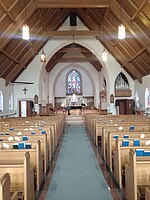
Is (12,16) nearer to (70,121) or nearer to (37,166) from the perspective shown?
(37,166)

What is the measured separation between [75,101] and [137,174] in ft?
84.5

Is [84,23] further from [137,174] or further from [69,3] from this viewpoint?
[137,174]

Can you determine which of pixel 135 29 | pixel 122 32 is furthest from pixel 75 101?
pixel 122 32

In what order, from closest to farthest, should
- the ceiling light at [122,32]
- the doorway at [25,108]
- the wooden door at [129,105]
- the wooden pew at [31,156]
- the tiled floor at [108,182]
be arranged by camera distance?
the wooden pew at [31,156] < the tiled floor at [108,182] < the ceiling light at [122,32] < the doorway at [25,108] < the wooden door at [129,105]

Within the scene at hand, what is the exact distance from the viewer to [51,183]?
4.95m

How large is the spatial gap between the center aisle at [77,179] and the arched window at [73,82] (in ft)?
73.5

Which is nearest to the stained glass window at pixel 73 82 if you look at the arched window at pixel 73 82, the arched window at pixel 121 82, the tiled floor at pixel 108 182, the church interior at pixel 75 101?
the arched window at pixel 73 82

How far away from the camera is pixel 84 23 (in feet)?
60.8

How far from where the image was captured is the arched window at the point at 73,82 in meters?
30.0

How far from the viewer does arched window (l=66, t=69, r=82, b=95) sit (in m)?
30.0

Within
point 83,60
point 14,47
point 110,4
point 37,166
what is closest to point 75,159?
point 37,166

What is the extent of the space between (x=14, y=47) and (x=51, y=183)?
1064 cm

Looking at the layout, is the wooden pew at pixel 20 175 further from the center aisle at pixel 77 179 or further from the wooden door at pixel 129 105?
the wooden door at pixel 129 105

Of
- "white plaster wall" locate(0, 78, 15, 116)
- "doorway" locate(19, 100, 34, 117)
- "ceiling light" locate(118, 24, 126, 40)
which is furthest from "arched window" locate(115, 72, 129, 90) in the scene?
"ceiling light" locate(118, 24, 126, 40)
